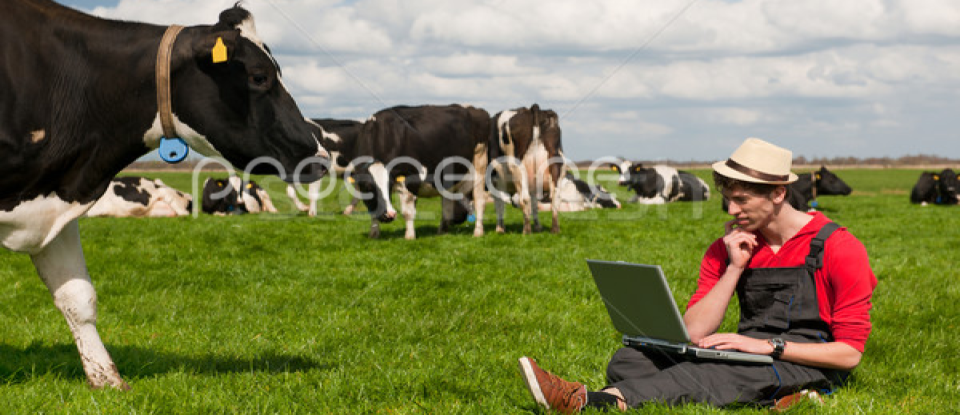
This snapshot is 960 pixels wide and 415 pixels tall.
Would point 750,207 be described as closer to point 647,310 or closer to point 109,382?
point 647,310

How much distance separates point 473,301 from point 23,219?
4417 millimetres

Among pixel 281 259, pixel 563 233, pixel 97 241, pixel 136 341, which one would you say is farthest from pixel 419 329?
pixel 563 233

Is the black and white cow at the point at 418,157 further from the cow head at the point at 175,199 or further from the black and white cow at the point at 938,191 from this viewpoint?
the black and white cow at the point at 938,191

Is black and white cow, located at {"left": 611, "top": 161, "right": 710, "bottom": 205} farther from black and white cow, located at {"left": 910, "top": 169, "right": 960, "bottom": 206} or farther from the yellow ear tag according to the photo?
the yellow ear tag

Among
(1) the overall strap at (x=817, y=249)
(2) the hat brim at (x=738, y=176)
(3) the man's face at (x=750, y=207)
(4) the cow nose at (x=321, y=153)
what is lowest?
(1) the overall strap at (x=817, y=249)

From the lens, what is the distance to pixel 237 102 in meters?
4.38

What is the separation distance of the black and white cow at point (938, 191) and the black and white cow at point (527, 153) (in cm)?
1605

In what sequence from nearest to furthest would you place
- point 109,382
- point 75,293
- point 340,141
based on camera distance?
1. point 75,293
2. point 109,382
3. point 340,141

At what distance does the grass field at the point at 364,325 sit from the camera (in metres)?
4.63

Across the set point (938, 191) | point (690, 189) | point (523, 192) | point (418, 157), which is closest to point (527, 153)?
point (523, 192)

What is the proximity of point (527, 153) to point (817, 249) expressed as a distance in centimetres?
1268

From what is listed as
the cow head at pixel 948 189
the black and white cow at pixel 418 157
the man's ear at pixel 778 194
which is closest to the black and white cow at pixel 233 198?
the black and white cow at pixel 418 157

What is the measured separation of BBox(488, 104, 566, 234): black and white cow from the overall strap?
1178cm

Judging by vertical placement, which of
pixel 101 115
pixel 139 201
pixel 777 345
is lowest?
pixel 139 201
